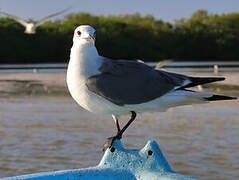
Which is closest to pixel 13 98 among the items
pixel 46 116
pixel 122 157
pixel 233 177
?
pixel 46 116

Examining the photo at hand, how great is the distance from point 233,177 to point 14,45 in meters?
53.8

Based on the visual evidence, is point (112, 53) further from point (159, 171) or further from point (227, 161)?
point (159, 171)

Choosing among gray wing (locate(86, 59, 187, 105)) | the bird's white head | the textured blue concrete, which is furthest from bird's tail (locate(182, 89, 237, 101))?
the bird's white head

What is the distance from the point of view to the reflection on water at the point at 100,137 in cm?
862

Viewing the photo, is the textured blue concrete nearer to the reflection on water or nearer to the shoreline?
the reflection on water

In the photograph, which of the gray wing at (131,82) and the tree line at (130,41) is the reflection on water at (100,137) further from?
the tree line at (130,41)

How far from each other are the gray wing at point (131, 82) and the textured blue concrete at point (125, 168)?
300 millimetres

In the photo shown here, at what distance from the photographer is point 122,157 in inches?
126

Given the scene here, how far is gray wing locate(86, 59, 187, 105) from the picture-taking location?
3.05 meters

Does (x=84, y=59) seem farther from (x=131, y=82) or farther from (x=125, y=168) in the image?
(x=125, y=168)

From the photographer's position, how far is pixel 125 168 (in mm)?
3197

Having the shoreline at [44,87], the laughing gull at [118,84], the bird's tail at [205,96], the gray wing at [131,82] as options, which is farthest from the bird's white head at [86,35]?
the shoreline at [44,87]

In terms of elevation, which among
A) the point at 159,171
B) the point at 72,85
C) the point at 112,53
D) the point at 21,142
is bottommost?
the point at 112,53

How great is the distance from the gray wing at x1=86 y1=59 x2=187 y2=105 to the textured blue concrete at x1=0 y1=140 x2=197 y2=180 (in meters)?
0.30
